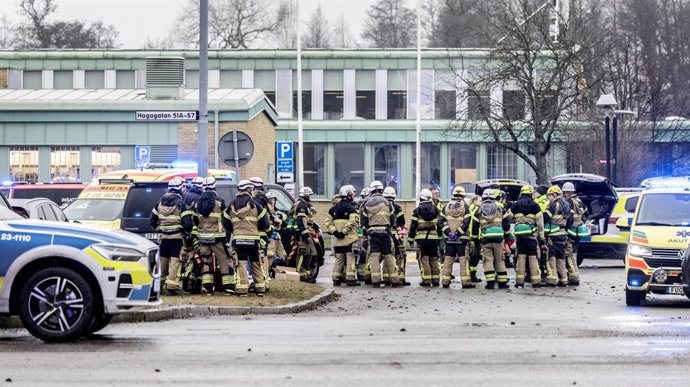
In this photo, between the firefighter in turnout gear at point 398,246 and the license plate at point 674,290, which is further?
the firefighter in turnout gear at point 398,246

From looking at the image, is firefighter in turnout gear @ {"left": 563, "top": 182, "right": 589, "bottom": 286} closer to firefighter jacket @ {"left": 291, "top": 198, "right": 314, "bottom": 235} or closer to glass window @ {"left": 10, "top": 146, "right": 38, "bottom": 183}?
firefighter jacket @ {"left": 291, "top": 198, "right": 314, "bottom": 235}

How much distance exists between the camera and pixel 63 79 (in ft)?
194

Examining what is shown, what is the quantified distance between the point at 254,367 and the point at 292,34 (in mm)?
82715

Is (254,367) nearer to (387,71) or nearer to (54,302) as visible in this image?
(54,302)

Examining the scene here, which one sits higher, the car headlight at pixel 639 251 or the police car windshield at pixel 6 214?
the police car windshield at pixel 6 214

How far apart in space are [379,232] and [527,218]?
106 inches

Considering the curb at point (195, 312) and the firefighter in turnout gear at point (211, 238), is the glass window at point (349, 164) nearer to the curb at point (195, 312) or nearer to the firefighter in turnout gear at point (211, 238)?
the curb at point (195, 312)

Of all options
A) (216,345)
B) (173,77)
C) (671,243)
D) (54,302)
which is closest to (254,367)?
(216,345)

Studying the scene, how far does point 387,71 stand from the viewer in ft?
190

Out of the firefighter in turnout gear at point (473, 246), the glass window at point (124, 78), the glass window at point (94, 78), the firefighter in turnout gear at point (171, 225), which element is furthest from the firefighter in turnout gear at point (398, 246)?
the glass window at point (94, 78)

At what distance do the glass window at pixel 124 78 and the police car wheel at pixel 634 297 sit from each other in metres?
41.2

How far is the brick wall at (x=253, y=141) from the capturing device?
40.9 m

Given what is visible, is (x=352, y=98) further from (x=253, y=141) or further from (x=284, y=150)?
(x=284, y=150)

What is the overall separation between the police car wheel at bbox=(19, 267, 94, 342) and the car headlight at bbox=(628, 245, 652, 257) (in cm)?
945
